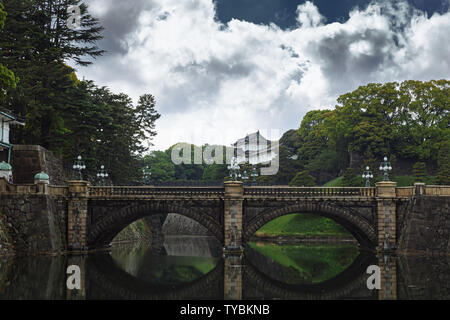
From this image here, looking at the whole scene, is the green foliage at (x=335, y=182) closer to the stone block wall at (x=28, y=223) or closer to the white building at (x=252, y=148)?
the white building at (x=252, y=148)

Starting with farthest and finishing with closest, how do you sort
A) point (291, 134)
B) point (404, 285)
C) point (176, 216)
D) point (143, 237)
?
point (291, 134) < point (176, 216) < point (143, 237) < point (404, 285)

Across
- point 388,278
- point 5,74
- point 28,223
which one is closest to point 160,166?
point 28,223

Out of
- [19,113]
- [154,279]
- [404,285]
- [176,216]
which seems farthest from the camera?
[176,216]

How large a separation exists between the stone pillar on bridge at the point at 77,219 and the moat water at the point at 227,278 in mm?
1920

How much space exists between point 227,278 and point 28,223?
16318 millimetres

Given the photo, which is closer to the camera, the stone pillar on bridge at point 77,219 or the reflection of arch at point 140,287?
the reflection of arch at point 140,287

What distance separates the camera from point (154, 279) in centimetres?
2672

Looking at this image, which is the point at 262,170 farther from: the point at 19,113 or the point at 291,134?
the point at 19,113

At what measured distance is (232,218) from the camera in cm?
3953

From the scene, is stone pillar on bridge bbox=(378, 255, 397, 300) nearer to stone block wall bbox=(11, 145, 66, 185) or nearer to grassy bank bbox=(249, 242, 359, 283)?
grassy bank bbox=(249, 242, 359, 283)

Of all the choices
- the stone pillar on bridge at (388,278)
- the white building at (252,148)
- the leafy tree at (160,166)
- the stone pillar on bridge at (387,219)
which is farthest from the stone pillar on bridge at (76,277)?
the leafy tree at (160,166)

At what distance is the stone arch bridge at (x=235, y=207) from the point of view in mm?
39531
